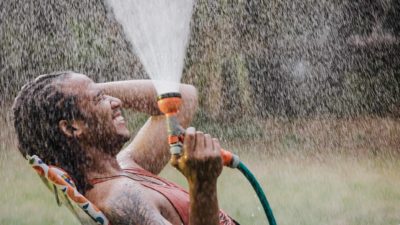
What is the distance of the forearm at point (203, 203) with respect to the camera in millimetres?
2104

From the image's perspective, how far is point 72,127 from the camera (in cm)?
234

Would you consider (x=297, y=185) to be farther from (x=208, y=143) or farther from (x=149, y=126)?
(x=208, y=143)

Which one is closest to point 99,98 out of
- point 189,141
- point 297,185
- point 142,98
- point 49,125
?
point 49,125

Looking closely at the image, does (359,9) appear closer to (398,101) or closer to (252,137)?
(398,101)

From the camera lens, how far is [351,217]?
5.74 m

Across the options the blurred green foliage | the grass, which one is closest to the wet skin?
the grass

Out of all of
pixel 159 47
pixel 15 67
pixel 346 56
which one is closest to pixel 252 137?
pixel 346 56

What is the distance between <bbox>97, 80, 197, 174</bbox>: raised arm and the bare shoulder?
37cm

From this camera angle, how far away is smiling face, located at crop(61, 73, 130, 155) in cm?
234

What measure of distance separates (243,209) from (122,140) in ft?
11.7

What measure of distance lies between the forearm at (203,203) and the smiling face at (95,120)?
346mm

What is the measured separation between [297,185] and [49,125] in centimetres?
483

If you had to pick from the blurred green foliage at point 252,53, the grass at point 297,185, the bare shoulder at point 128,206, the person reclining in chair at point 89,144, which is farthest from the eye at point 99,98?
the blurred green foliage at point 252,53

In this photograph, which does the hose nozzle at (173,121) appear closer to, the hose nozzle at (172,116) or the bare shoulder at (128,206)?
the hose nozzle at (172,116)
